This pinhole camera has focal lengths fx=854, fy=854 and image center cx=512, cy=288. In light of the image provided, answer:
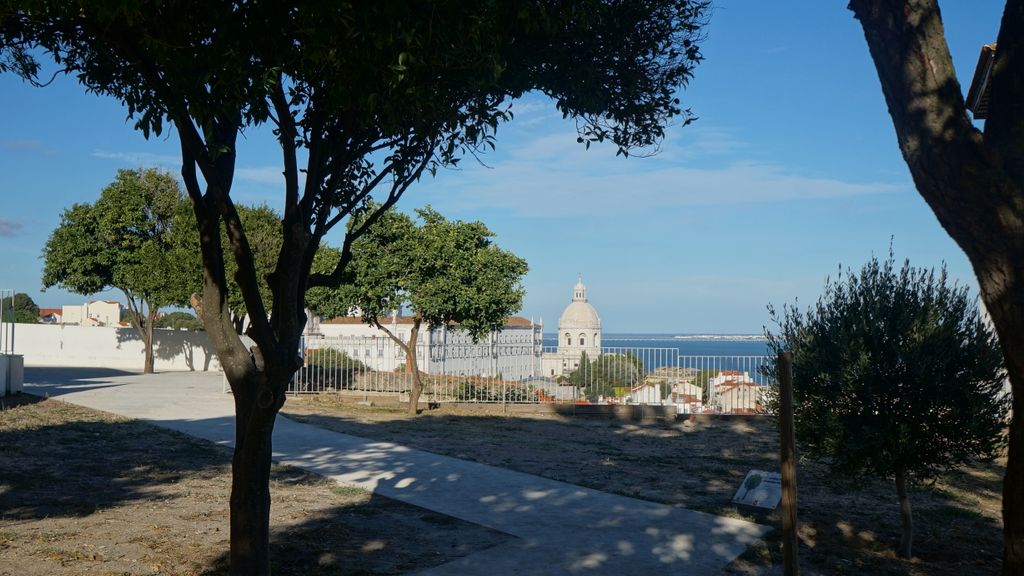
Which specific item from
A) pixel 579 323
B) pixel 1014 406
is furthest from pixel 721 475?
pixel 579 323

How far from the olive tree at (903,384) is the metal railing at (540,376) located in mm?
11124

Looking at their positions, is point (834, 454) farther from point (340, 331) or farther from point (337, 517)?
point (340, 331)

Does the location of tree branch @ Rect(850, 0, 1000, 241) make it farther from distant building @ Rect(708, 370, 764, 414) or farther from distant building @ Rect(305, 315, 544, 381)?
distant building @ Rect(305, 315, 544, 381)

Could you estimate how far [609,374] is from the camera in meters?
20.7

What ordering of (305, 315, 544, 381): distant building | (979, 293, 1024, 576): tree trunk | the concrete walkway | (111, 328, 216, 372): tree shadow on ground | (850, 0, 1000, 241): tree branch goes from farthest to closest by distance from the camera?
(111, 328, 216, 372): tree shadow on ground < (305, 315, 544, 381): distant building < the concrete walkway < (850, 0, 1000, 241): tree branch < (979, 293, 1024, 576): tree trunk

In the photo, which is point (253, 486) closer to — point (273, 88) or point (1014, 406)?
point (273, 88)

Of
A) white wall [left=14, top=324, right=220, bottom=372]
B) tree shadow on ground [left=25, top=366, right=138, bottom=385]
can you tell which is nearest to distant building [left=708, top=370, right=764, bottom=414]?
tree shadow on ground [left=25, top=366, right=138, bottom=385]

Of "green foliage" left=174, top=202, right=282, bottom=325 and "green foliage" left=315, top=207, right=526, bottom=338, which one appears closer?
"green foliage" left=315, top=207, right=526, bottom=338

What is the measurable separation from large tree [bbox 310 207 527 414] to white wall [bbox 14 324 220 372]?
17610 millimetres

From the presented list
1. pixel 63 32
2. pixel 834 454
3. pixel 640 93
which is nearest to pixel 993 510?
pixel 834 454

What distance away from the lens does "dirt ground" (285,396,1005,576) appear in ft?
26.2

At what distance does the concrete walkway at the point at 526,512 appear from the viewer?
6.99m

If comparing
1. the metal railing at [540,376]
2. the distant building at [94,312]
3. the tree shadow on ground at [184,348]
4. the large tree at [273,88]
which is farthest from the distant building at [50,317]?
the large tree at [273,88]

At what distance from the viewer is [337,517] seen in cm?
838
